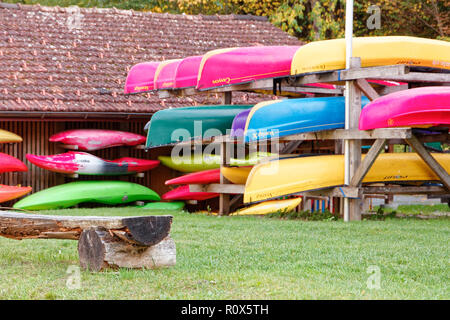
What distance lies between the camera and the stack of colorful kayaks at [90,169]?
15.3 m

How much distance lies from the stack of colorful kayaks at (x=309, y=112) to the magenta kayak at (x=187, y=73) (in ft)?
0.67

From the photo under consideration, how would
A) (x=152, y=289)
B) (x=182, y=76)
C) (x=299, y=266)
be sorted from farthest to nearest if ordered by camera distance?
(x=182, y=76) < (x=299, y=266) < (x=152, y=289)

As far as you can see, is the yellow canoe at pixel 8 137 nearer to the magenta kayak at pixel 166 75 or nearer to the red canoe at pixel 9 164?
the red canoe at pixel 9 164

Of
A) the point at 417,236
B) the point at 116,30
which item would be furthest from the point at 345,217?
the point at 116,30

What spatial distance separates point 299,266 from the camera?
7059 mm

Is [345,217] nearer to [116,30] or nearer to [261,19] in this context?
[116,30]

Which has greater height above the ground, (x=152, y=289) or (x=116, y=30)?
(x=116, y=30)

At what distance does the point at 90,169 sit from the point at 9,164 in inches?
65.9

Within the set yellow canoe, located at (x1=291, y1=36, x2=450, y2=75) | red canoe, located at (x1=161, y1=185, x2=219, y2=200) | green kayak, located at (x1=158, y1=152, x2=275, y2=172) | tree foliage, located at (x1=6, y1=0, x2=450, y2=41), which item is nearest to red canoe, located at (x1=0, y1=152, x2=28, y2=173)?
red canoe, located at (x1=161, y1=185, x2=219, y2=200)

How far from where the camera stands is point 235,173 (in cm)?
1386

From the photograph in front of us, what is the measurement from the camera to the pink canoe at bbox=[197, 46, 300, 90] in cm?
1254

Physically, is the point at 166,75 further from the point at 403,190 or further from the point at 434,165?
the point at 434,165
